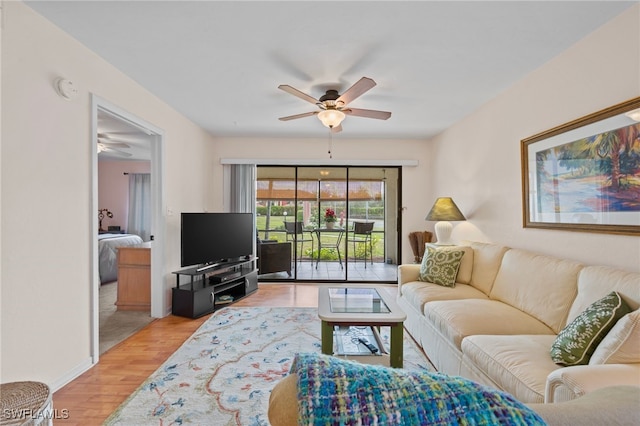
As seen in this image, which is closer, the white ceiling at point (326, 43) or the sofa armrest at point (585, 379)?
the sofa armrest at point (585, 379)

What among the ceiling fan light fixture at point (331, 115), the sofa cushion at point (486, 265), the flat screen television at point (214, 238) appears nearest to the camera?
the sofa cushion at point (486, 265)

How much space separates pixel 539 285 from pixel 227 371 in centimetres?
246

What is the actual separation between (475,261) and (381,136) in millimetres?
2574

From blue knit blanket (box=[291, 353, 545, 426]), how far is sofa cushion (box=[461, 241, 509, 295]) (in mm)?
2576

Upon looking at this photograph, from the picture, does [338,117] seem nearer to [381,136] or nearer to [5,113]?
[381,136]

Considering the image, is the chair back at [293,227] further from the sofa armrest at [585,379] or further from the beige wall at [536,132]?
the sofa armrest at [585,379]

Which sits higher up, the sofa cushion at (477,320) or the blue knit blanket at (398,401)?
the blue knit blanket at (398,401)

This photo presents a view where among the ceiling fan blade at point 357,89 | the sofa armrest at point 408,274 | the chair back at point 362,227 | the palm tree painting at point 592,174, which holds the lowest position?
the sofa armrest at point 408,274

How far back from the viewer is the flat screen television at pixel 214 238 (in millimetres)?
3508

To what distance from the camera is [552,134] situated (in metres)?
2.38

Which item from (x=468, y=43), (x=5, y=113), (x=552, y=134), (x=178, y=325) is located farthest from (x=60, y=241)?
(x=552, y=134)

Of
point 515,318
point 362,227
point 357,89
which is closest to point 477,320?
point 515,318

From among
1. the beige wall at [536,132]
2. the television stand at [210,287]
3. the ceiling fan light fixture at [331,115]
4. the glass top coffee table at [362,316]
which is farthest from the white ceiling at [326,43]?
the glass top coffee table at [362,316]

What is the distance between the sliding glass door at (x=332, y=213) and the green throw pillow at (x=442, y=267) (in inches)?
79.5
